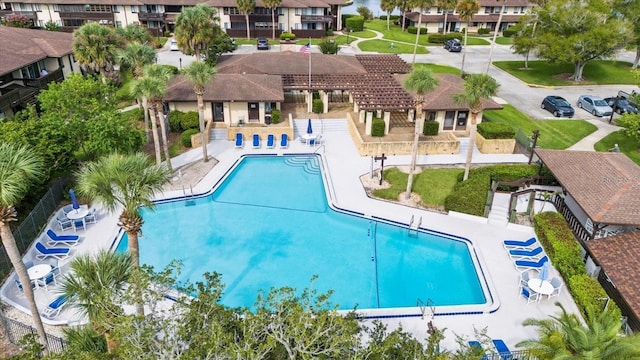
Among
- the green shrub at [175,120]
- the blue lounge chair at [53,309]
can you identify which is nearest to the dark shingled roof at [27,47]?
the green shrub at [175,120]

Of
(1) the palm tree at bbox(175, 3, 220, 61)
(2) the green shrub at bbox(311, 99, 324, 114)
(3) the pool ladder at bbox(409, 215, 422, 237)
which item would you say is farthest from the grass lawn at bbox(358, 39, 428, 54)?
(3) the pool ladder at bbox(409, 215, 422, 237)

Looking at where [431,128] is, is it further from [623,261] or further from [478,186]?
[623,261]

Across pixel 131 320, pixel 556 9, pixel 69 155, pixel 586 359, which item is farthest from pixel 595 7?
pixel 131 320

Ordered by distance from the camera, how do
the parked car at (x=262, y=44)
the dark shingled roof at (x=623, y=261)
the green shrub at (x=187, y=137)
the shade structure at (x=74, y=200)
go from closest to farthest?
the dark shingled roof at (x=623, y=261)
the shade structure at (x=74, y=200)
the green shrub at (x=187, y=137)
the parked car at (x=262, y=44)

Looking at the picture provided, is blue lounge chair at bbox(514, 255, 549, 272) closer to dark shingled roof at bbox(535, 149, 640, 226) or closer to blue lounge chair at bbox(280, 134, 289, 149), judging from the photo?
dark shingled roof at bbox(535, 149, 640, 226)

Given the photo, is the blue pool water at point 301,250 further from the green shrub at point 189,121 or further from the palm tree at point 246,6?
the palm tree at point 246,6

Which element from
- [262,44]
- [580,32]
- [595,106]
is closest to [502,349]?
[595,106]
